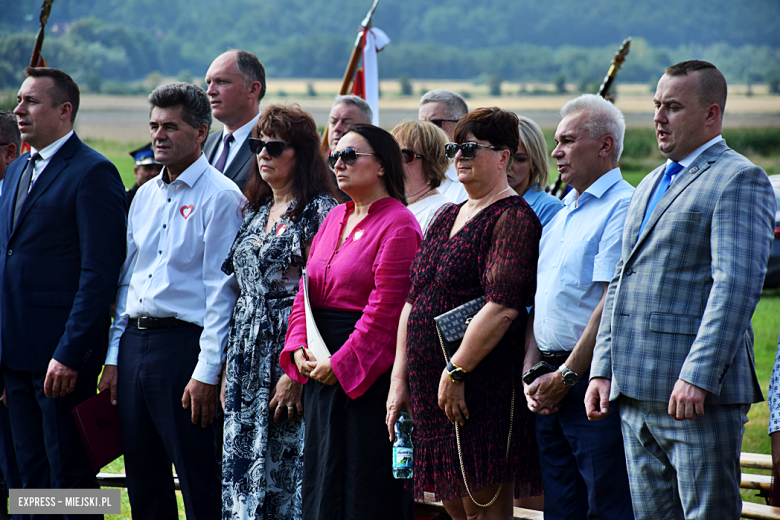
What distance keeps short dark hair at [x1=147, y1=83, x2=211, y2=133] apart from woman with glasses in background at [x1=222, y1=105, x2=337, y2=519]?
38cm

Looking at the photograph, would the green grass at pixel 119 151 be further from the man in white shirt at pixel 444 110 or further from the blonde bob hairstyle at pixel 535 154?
the blonde bob hairstyle at pixel 535 154

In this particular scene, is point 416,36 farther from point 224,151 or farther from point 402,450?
point 402,450

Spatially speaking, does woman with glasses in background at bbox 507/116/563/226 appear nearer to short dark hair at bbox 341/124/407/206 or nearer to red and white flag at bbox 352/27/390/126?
short dark hair at bbox 341/124/407/206

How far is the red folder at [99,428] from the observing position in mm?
3615

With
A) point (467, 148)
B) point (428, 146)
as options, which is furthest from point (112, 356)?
point (467, 148)

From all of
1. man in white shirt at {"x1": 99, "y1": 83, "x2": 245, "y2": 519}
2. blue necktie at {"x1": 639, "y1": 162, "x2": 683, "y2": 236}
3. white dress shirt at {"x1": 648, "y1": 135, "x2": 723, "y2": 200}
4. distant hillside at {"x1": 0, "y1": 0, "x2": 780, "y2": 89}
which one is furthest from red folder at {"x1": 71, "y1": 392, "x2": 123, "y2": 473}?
distant hillside at {"x1": 0, "y1": 0, "x2": 780, "y2": 89}

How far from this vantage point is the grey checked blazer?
241 centimetres

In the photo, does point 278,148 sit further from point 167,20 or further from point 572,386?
point 167,20

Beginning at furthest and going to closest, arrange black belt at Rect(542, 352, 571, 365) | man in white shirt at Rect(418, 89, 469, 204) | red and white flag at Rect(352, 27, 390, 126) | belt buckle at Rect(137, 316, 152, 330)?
1. red and white flag at Rect(352, 27, 390, 126)
2. man in white shirt at Rect(418, 89, 469, 204)
3. belt buckle at Rect(137, 316, 152, 330)
4. black belt at Rect(542, 352, 571, 365)

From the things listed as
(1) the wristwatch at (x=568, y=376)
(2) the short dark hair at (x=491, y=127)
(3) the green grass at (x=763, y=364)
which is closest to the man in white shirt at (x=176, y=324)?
(2) the short dark hair at (x=491, y=127)

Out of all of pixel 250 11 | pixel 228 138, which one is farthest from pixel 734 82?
pixel 228 138

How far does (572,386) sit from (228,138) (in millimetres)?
2737

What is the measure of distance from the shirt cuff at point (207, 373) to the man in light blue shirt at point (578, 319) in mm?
1474

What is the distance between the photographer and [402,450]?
10.2 ft
